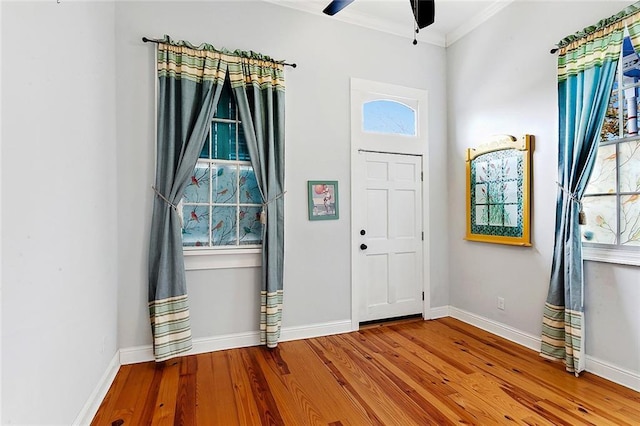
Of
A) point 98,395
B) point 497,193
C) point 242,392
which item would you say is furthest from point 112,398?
point 497,193

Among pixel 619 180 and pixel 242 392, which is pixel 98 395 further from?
pixel 619 180

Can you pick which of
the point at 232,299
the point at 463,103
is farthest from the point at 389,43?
the point at 232,299

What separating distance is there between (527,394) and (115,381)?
294 centimetres

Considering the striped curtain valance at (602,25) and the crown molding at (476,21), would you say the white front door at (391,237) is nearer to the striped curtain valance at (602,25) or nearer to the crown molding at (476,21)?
the crown molding at (476,21)

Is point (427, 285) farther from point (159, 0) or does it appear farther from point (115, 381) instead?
point (159, 0)

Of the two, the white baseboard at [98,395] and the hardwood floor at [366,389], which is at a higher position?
the white baseboard at [98,395]

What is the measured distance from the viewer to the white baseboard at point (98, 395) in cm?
185

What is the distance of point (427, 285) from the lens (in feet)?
12.4

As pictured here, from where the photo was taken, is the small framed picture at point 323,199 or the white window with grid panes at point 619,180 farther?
the small framed picture at point 323,199

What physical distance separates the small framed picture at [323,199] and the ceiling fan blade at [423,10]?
64.2 inches

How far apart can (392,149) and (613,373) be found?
2634 mm

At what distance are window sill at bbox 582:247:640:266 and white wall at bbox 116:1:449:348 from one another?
4.97 ft

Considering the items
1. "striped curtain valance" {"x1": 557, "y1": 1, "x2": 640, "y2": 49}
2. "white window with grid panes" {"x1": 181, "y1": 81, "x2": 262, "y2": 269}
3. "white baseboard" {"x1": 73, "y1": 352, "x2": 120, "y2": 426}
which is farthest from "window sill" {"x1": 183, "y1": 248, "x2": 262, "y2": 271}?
"striped curtain valance" {"x1": 557, "y1": 1, "x2": 640, "y2": 49}

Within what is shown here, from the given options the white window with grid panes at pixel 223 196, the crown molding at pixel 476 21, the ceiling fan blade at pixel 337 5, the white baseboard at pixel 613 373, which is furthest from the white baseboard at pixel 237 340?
the crown molding at pixel 476 21
